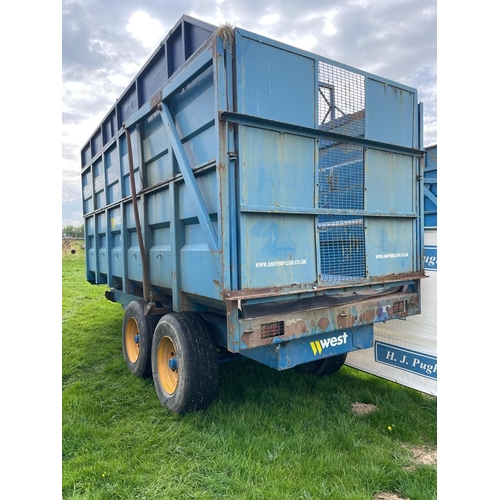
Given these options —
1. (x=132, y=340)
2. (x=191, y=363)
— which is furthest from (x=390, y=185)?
(x=132, y=340)

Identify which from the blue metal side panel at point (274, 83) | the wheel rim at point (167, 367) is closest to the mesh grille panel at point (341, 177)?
the blue metal side panel at point (274, 83)

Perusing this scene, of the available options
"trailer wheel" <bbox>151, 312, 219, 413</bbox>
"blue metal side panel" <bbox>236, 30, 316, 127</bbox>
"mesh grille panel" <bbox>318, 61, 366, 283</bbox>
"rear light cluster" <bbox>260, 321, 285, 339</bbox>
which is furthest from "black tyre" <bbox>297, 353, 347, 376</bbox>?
"blue metal side panel" <bbox>236, 30, 316, 127</bbox>

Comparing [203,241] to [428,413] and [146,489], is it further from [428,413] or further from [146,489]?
[428,413]

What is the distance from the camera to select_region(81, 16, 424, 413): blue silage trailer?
2725 mm

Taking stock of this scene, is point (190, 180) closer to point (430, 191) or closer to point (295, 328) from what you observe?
point (295, 328)

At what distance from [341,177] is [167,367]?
250 centimetres

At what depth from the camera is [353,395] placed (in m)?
3.97

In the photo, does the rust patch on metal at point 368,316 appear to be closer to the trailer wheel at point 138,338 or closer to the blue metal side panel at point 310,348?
the blue metal side panel at point 310,348

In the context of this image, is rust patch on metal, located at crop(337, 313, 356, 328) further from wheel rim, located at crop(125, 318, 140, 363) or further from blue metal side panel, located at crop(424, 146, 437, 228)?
wheel rim, located at crop(125, 318, 140, 363)

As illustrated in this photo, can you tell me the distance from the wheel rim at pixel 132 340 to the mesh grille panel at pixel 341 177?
2786mm

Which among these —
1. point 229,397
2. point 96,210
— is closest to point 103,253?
point 96,210

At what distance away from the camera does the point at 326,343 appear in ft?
10.3

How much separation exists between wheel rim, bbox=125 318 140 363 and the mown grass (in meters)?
0.25

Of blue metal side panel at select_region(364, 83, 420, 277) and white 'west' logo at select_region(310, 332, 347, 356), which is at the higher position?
blue metal side panel at select_region(364, 83, 420, 277)
